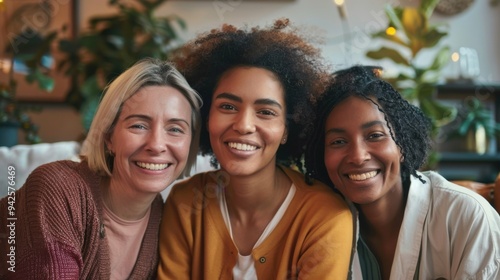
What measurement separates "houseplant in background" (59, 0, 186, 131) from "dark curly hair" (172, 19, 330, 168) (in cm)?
151

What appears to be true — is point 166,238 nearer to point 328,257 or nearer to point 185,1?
point 328,257

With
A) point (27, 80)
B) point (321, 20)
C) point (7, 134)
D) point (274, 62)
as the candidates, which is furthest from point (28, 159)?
point (321, 20)

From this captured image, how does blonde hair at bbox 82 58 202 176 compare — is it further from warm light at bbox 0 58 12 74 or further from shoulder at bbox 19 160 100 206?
warm light at bbox 0 58 12 74

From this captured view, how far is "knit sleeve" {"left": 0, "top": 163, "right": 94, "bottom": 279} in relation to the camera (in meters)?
1.26

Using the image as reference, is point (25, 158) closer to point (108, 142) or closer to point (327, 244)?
point (108, 142)

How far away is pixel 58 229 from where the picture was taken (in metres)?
1.29

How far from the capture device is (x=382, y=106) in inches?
57.4

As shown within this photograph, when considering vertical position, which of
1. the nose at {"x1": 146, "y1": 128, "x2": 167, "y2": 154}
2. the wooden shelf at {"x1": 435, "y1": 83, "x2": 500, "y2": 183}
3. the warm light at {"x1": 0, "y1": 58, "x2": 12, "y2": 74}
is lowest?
the wooden shelf at {"x1": 435, "y1": 83, "x2": 500, "y2": 183}

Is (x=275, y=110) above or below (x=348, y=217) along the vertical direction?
above

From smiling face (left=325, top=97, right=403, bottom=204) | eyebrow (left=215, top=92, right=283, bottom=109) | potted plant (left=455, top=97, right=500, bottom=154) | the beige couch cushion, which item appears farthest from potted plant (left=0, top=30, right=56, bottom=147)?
potted plant (left=455, top=97, right=500, bottom=154)

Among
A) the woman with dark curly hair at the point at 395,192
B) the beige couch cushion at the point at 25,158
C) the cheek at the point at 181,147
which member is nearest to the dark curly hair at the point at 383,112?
the woman with dark curly hair at the point at 395,192

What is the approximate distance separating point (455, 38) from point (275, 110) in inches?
101

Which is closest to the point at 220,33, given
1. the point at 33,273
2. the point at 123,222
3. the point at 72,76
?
the point at 123,222

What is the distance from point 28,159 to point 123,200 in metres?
0.58
